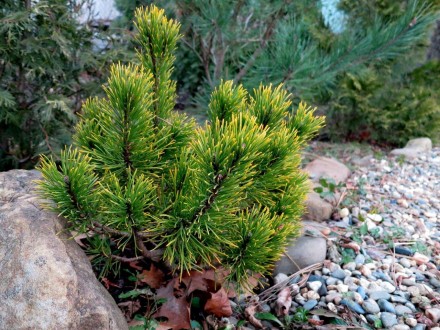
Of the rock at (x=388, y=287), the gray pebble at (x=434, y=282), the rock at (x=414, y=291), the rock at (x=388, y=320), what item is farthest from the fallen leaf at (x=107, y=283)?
the gray pebble at (x=434, y=282)

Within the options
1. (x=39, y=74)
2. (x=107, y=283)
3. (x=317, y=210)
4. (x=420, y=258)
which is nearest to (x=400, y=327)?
(x=420, y=258)

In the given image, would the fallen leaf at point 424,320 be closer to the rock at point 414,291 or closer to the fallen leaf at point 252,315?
the rock at point 414,291

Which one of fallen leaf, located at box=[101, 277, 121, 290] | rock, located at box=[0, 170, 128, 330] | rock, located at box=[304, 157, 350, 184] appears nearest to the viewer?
rock, located at box=[0, 170, 128, 330]

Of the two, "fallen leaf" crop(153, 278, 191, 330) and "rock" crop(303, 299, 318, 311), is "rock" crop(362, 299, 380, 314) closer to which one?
"rock" crop(303, 299, 318, 311)

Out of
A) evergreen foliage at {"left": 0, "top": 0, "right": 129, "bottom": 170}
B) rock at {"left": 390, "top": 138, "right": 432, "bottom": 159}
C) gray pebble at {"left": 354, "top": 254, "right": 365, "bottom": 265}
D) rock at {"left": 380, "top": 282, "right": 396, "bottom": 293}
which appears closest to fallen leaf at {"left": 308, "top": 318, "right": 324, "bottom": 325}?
rock at {"left": 380, "top": 282, "right": 396, "bottom": 293}

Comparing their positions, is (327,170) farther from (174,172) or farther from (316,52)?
(174,172)

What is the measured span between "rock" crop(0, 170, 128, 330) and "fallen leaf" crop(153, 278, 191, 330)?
242 mm

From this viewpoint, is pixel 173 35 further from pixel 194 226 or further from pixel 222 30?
pixel 222 30

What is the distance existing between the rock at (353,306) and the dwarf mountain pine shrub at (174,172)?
0.44m

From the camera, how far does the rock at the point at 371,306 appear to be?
72.4 inches

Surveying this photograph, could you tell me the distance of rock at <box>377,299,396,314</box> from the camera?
1852 mm

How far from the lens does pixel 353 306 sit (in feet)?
6.10

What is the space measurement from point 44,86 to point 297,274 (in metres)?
2.00

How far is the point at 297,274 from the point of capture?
6.81ft
